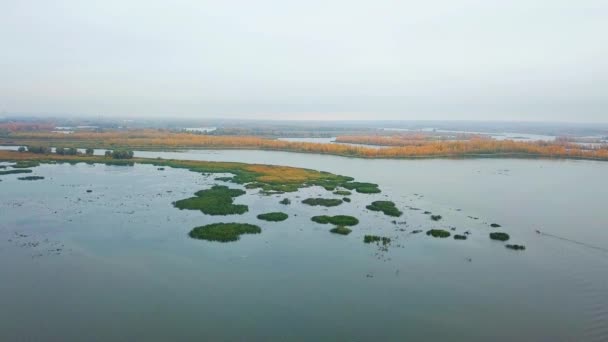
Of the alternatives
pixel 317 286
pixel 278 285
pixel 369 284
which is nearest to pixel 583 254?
pixel 369 284

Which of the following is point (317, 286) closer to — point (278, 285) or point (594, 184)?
point (278, 285)

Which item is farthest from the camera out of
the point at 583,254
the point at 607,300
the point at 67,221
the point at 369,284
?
the point at 67,221

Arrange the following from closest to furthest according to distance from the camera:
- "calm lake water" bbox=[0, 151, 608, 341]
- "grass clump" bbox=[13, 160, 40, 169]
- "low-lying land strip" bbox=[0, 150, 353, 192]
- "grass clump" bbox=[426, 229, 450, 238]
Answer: "calm lake water" bbox=[0, 151, 608, 341]
"grass clump" bbox=[426, 229, 450, 238]
"low-lying land strip" bbox=[0, 150, 353, 192]
"grass clump" bbox=[13, 160, 40, 169]

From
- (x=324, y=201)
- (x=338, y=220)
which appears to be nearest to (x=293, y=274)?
(x=338, y=220)

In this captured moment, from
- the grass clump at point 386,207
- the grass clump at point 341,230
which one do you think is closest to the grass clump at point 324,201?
the grass clump at point 386,207

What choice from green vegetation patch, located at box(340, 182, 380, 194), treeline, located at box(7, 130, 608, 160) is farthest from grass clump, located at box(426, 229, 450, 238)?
treeline, located at box(7, 130, 608, 160)

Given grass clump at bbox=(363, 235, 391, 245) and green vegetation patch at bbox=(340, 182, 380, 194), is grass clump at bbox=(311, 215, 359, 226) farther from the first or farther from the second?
green vegetation patch at bbox=(340, 182, 380, 194)
